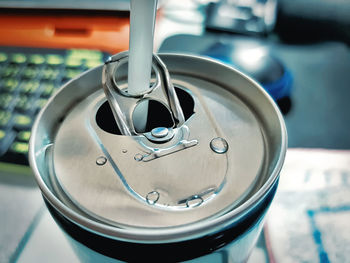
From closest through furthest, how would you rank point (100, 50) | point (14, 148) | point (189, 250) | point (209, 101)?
point (189, 250), point (209, 101), point (14, 148), point (100, 50)

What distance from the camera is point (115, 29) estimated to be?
72cm

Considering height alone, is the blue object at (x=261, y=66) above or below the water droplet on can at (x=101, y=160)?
below

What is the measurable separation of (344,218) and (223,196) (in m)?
0.28

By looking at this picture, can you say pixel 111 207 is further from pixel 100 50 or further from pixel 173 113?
pixel 100 50

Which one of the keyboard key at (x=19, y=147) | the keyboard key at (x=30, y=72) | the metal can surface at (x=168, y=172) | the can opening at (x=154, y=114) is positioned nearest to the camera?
the metal can surface at (x=168, y=172)

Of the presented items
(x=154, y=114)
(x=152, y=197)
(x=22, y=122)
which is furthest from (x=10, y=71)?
(x=152, y=197)

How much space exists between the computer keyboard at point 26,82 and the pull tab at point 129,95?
25cm

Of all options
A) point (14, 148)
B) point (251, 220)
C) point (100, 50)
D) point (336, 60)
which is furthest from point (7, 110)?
point (336, 60)

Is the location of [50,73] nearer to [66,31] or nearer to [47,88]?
[47,88]

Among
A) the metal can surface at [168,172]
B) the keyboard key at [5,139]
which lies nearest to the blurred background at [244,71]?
the keyboard key at [5,139]

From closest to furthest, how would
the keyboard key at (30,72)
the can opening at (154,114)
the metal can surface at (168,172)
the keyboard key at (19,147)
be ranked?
1. the metal can surface at (168,172)
2. the can opening at (154,114)
3. the keyboard key at (19,147)
4. the keyboard key at (30,72)

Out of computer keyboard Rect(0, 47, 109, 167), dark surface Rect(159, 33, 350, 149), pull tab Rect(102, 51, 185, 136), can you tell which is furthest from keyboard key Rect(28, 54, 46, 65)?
pull tab Rect(102, 51, 185, 136)

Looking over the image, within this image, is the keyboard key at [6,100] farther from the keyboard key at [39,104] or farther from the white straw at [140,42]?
the white straw at [140,42]

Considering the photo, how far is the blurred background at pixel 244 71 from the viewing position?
0.46 metres
